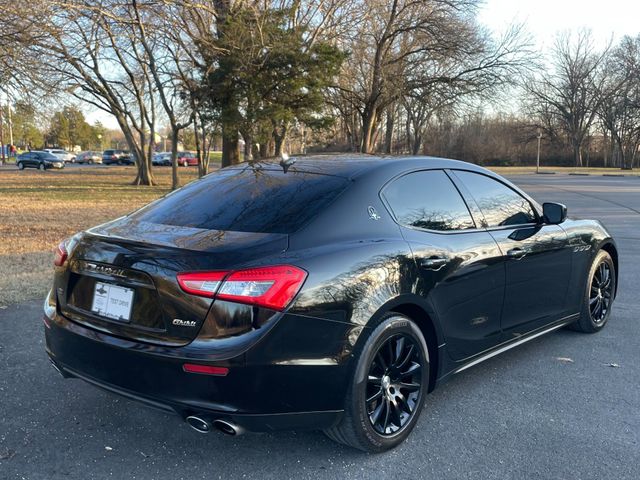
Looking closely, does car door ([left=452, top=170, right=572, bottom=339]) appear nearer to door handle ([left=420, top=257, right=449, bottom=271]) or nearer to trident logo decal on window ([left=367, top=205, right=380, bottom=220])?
door handle ([left=420, top=257, right=449, bottom=271])

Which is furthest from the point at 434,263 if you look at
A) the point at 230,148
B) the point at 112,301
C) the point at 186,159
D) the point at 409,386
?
the point at 186,159

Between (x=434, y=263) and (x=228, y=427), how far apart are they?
1484 millimetres

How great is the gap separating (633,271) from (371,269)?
20.6ft

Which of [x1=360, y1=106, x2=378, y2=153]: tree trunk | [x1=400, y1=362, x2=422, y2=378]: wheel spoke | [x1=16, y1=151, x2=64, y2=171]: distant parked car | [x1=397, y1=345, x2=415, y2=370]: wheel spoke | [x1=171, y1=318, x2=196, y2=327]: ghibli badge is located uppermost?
[x1=360, y1=106, x2=378, y2=153]: tree trunk

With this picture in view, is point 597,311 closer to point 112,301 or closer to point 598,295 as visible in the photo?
point 598,295

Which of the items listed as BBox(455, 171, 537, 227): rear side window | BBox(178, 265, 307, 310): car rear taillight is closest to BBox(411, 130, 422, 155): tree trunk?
BBox(455, 171, 537, 227): rear side window

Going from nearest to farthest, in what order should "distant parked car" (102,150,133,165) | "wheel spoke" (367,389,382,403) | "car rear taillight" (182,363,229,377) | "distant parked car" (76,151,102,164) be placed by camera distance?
"car rear taillight" (182,363,229,377), "wheel spoke" (367,389,382,403), "distant parked car" (102,150,133,165), "distant parked car" (76,151,102,164)

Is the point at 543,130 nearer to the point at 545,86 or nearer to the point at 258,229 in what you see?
the point at 545,86

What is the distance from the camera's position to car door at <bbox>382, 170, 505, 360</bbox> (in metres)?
3.28

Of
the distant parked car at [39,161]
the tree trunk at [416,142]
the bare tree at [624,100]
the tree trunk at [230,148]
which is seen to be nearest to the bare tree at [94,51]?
the tree trunk at [230,148]

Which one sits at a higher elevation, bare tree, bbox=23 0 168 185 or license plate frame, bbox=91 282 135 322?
bare tree, bbox=23 0 168 185

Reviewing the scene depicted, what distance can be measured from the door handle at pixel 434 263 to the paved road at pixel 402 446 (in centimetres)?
95

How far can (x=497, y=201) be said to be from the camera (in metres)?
4.14

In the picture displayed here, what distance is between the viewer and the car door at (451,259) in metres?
3.28
